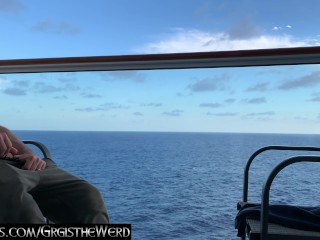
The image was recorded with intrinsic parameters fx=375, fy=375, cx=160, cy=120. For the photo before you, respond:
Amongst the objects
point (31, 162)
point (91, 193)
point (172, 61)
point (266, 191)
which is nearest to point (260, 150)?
point (266, 191)

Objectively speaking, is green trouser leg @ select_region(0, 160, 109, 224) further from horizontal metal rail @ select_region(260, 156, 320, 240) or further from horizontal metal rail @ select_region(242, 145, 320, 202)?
horizontal metal rail @ select_region(242, 145, 320, 202)

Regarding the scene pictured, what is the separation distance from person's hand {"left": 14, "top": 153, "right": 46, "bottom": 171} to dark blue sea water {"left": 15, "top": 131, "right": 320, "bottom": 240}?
7132 millimetres

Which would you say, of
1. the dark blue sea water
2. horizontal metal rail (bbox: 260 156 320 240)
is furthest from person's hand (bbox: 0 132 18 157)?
the dark blue sea water

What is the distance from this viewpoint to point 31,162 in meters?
1.20

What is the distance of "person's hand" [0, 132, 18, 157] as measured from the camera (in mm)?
1214

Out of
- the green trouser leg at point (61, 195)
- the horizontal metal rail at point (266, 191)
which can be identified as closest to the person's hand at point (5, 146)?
the green trouser leg at point (61, 195)

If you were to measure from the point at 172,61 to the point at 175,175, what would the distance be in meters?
30.5

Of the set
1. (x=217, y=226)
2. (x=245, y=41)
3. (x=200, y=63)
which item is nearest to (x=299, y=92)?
(x=245, y=41)

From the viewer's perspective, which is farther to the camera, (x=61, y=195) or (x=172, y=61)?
(x=172, y=61)

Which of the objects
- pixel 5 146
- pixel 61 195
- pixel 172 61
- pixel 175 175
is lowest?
pixel 175 175

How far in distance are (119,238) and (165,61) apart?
0.64 m

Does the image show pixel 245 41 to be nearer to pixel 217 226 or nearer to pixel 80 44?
pixel 80 44

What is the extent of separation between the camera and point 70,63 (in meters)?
1.39

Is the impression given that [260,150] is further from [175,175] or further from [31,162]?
[175,175]
